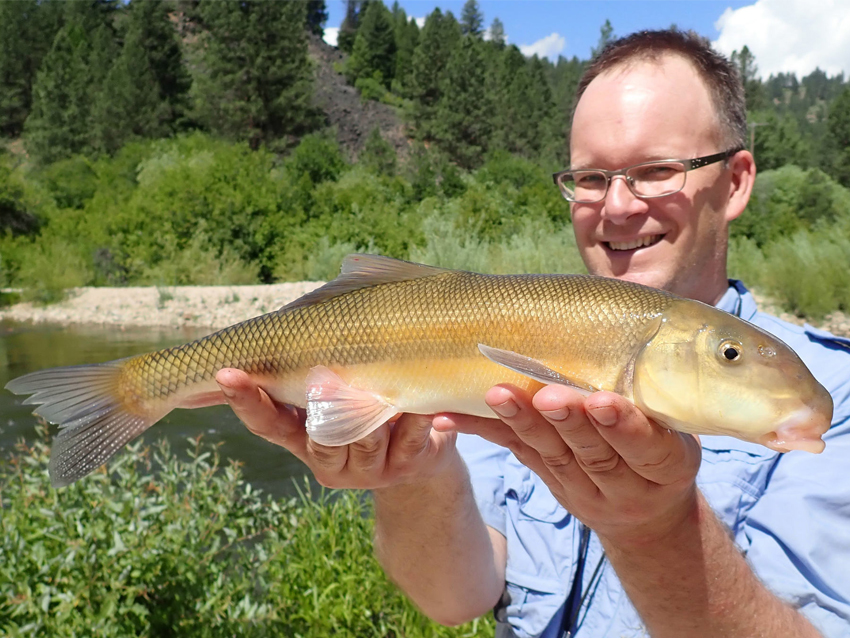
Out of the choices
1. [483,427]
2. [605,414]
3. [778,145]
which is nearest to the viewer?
[605,414]

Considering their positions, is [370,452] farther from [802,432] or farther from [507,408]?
[802,432]

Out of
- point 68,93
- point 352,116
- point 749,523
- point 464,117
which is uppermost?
point 464,117

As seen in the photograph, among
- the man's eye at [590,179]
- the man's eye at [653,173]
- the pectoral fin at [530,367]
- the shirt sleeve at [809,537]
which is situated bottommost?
the shirt sleeve at [809,537]

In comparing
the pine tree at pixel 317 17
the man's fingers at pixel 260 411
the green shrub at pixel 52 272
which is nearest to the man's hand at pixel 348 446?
the man's fingers at pixel 260 411

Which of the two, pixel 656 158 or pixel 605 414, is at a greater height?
pixel 656 158

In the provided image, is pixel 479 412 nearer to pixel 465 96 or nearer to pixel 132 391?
pixel 132 391

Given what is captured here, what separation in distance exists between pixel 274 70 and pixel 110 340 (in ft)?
121

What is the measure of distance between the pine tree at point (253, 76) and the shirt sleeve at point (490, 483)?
4627 centimetres

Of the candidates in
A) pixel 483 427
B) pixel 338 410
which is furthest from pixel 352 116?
pixel 483 427

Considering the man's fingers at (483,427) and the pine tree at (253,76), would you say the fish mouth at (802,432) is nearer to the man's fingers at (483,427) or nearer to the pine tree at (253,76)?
the man's fingers at (483,427)

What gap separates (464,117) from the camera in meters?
51.2

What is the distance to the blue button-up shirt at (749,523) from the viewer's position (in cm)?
192

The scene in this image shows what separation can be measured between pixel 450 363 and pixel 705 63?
182cm

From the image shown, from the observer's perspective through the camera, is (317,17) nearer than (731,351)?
No
